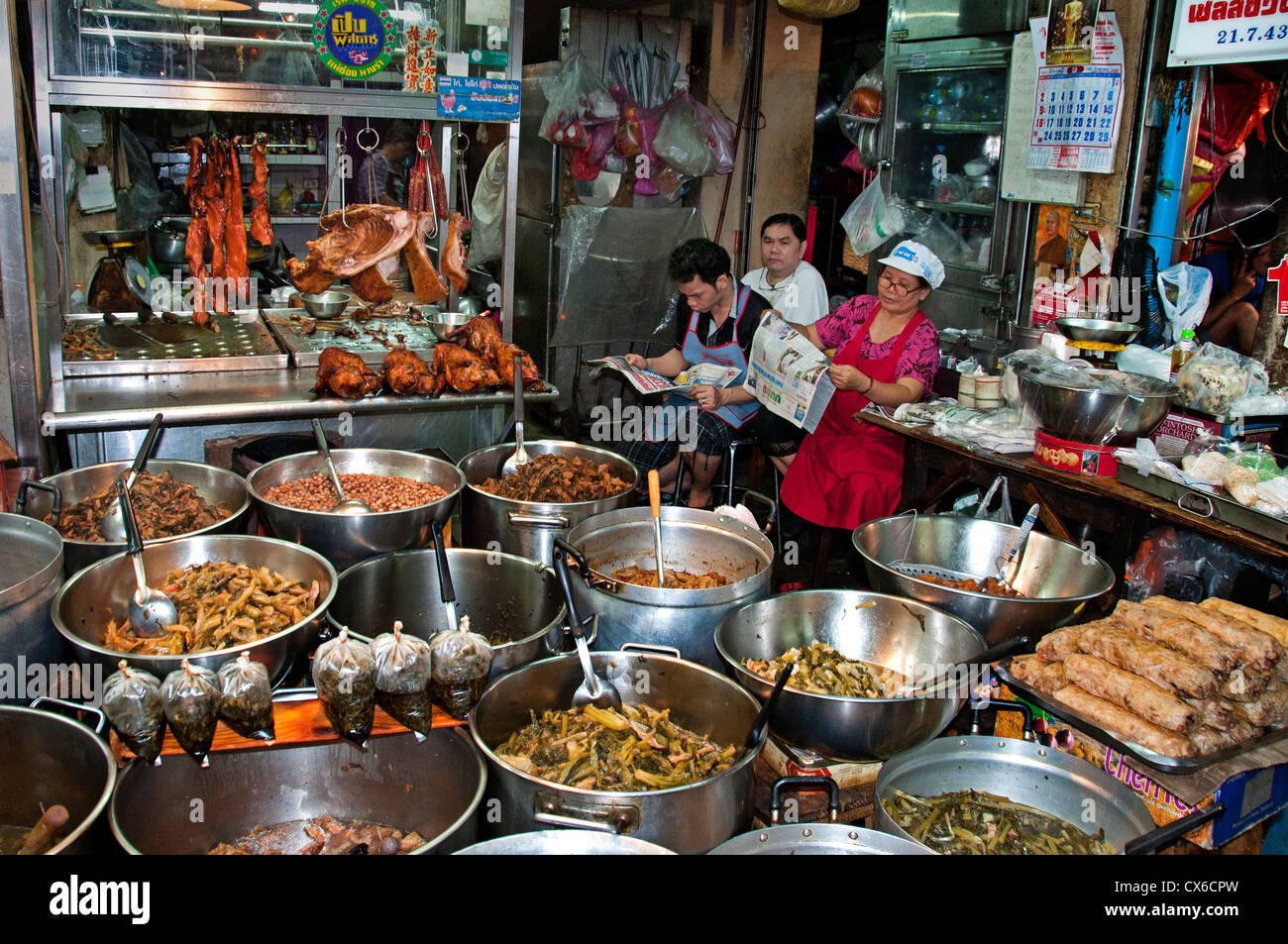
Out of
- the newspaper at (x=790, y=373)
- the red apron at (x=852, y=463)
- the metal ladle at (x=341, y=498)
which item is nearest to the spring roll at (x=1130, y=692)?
the newspaper at (x=790, y=373)

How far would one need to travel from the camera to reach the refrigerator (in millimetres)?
5766

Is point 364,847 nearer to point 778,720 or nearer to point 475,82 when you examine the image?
point 778,720

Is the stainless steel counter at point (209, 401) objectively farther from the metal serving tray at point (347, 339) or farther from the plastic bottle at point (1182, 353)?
the plastic bottle at point (1182, 353)

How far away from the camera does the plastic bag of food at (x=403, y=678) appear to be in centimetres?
207

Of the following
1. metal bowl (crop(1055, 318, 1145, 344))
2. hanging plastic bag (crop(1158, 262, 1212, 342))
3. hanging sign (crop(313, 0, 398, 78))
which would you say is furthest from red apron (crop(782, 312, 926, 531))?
hanging sign (crop(313, 0, 398, 78))

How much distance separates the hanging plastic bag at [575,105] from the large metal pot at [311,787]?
210 inches

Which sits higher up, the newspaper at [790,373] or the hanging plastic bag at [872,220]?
the hanging plastic bag at [872,220]

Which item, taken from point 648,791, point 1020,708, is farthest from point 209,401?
point 1020,708

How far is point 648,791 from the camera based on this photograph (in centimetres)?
186

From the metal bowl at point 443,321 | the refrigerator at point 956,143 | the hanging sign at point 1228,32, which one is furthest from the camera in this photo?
the refrigerator at point 956,143

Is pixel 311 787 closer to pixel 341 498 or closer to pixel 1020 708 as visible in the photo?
pixel 341 498

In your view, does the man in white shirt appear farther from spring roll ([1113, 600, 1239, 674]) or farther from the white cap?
spring roll ([1113, 600, 1239, 674])

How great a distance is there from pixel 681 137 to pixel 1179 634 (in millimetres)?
5457

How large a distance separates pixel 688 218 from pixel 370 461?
4.35 metres
